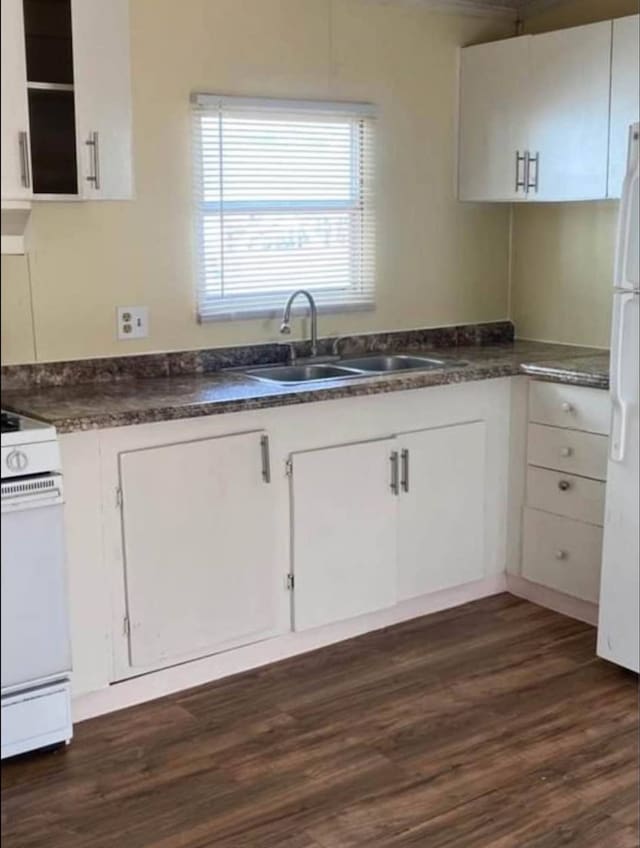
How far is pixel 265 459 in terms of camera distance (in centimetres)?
321

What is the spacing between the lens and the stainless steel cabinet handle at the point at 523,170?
3.97m

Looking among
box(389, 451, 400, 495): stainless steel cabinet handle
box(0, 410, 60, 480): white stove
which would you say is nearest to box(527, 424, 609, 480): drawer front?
box(389, 451, 400, 495): stainless steel cabinet handle

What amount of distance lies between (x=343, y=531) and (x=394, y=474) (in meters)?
0.28

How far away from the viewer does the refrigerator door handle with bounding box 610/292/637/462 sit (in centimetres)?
305

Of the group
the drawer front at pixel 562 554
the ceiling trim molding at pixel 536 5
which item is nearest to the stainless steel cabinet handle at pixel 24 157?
the drawer front at pixel 562 554

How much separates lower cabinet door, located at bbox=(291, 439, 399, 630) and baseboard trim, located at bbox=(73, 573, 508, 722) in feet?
0.34

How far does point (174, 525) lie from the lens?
3.05 m

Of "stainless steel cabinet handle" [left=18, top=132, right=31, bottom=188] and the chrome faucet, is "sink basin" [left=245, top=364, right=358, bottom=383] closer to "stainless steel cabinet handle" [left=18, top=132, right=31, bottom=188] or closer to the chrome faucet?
the chrome faucet

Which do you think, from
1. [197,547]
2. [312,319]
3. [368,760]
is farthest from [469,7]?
[368,760]

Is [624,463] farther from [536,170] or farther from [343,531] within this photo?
[536,170]

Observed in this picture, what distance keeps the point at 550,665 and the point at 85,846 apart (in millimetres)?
1676

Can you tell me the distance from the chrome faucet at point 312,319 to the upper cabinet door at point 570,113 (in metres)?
0.98

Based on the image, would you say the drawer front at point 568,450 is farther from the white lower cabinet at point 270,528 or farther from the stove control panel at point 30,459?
the stove control panel at point 30,459

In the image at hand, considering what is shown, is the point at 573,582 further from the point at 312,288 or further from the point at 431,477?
the point at 312,288
